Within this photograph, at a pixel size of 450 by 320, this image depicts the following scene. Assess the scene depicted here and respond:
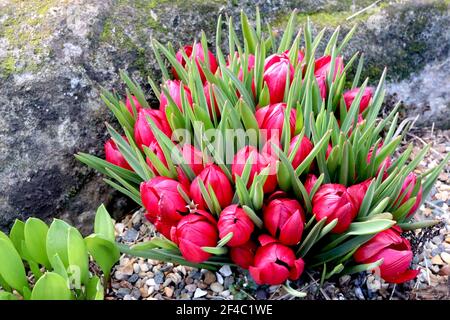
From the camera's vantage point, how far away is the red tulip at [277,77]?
1688 millimetres

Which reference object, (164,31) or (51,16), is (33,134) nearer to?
(51,16)

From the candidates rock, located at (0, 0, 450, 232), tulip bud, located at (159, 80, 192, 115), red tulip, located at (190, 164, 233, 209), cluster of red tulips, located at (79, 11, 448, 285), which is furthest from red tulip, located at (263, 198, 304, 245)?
rock, located at (0, 0, 450, 232)

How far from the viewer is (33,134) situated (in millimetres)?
1888

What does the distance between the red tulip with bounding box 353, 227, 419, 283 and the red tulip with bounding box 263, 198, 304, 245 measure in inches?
7.0

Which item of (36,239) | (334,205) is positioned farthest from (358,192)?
(36,239)

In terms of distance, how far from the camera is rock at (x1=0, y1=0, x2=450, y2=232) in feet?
6.15

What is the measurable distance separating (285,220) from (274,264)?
113mm

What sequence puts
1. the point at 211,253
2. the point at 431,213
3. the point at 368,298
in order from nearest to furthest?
1. the point at 211,253
2. the point at 368,298
3. the point at 431,213

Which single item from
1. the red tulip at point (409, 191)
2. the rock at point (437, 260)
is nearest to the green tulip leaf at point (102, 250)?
the red tulip at point (409, 191)

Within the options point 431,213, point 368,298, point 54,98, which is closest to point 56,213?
point 54,98

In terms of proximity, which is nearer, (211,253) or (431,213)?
(211,253)

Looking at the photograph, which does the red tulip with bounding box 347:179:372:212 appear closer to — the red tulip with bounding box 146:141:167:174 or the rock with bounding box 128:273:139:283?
the red tulip with bounding box 146:141:167:174

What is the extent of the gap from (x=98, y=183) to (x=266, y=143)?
0.67 metres
